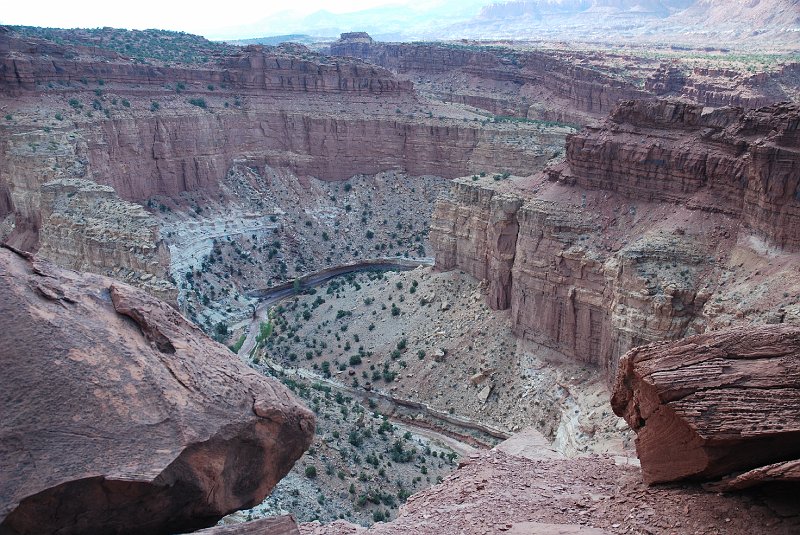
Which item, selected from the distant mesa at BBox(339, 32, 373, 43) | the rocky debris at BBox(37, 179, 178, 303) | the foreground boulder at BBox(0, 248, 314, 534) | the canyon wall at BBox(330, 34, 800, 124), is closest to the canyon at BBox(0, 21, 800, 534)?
the foreground boulder at BBox(0, 248, 314, 534)

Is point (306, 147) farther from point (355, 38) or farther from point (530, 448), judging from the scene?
point (355, 38)

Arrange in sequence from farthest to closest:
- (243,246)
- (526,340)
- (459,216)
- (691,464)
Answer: (243,246) → (459,216) → (526,340) → (691,464)

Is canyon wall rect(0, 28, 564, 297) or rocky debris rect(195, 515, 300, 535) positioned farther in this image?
canyon wall rect(0, 28, 564, 297)

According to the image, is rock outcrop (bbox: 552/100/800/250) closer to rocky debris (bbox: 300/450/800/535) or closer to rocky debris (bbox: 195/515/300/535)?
rocky debris (bbox: 300/450/800/535)

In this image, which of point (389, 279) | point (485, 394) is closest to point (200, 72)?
point (389, 279)

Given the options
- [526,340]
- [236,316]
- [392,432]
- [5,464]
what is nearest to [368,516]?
[392,432]

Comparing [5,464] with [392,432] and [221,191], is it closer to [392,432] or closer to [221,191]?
[392,432]
